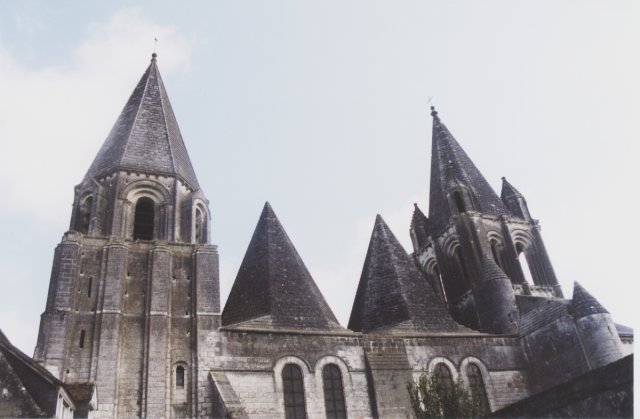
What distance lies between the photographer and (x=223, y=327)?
15.6 metres

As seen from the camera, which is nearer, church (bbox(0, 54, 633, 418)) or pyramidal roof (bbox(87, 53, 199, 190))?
church (bbox(0, 54, 633, 418))

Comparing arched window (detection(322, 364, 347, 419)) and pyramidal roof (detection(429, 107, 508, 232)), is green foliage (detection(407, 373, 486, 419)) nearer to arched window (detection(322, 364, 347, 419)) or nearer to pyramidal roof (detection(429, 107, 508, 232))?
arched window (detection(322, 364, 347, 419))

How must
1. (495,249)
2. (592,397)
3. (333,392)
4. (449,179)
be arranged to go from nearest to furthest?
(592,397)
(333,392)
(495,249)
(449,179)

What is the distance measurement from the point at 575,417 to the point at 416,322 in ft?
37.0

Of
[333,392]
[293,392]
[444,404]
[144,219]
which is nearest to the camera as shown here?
[444,404]

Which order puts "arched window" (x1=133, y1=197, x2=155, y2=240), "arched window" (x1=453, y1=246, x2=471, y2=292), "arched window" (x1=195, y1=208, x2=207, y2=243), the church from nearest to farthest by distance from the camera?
the church < "arched window" (x1=133, y1=197, x2=155, y2=240) < "arched window" (x1=195, y1=208, x2=207, y2=243) < "arched window" (x1=453, y1=246, x2=471, y2=292)

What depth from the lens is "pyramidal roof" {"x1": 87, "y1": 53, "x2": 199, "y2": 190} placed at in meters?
19.6

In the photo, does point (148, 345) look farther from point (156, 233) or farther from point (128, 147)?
point (128, 147)

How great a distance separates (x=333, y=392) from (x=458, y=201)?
14.9 meters

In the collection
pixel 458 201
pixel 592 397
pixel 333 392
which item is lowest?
pixel 592 397

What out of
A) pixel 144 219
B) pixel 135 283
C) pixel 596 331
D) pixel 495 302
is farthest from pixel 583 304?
pixel 144 219

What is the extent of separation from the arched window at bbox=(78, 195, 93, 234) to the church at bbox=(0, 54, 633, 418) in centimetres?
5

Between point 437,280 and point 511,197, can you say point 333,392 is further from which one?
point 511,197

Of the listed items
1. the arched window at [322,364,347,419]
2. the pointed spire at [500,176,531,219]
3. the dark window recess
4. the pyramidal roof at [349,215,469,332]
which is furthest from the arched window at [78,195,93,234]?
the pointed spire at [500,176,531,219]
